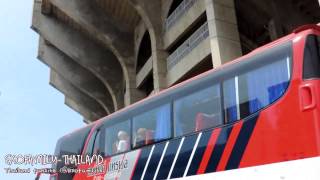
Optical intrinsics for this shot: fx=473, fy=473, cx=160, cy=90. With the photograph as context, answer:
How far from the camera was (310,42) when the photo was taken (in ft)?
19.2

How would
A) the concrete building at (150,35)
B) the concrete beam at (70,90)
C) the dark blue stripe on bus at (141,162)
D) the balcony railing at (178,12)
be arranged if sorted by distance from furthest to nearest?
the concrete beam at (70,90) < the balcony railing at (178,12) < the concrete building at (150,35) < the dark blue stripe on bus at (141,162)

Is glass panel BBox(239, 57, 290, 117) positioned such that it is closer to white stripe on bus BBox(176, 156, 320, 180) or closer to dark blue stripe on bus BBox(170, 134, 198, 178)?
white stripe on bus BBox(176, 156, 320, 180)

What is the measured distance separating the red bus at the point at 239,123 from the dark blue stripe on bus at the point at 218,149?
0.04ft

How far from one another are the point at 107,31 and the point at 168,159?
70.7 ft

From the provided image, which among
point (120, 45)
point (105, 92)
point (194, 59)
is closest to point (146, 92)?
point (120, 45)

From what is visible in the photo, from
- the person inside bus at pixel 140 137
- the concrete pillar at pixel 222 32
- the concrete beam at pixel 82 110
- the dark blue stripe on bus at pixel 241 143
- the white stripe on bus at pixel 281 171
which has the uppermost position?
the concrete beam at pixel 82 110

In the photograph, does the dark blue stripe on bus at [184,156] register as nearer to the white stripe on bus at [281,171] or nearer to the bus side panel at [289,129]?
the white stripe on bus at [281,171]

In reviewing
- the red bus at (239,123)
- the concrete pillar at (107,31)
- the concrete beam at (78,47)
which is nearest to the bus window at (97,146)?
the red bus at (239,123)

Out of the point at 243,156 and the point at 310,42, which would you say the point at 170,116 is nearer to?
the point at 243,156

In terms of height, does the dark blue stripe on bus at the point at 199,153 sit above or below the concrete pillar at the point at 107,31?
below

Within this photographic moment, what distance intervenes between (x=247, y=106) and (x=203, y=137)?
90cm

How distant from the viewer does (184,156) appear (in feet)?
23.0

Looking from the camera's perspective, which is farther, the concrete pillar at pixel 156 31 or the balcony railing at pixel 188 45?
the concrete pillar at pixel 156 31

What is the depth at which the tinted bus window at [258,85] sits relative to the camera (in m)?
5.93
